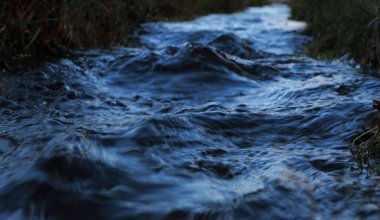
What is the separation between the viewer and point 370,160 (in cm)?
276

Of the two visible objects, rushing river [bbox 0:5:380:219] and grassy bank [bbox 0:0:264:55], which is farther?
grassy bank [bbox 0:0:264:55]

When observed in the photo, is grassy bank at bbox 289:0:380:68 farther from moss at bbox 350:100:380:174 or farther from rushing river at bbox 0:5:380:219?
moss at bbox 350:100:380:174

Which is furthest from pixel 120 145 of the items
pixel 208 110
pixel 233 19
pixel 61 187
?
pixel 233 19

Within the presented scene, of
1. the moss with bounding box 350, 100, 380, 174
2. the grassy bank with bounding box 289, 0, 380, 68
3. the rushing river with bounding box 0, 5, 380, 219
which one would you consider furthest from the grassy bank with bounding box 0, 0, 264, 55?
the moss with bounding box 350, 100, 380, 174

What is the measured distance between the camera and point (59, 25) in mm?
5895

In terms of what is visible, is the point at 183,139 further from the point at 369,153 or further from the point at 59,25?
the point at 59,25

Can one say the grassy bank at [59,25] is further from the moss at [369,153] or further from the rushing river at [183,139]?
the moss at [369,153]

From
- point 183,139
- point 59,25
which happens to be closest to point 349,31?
point 59,25

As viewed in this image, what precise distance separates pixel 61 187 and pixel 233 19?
418 inches

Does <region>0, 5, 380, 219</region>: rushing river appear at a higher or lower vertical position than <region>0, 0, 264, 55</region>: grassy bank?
lower

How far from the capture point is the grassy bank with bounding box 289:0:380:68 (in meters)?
5.68

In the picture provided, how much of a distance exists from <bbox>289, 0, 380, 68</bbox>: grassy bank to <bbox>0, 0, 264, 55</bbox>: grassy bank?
3059 mm

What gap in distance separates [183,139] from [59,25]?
10.9 ft

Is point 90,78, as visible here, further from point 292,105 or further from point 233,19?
point 233,19
